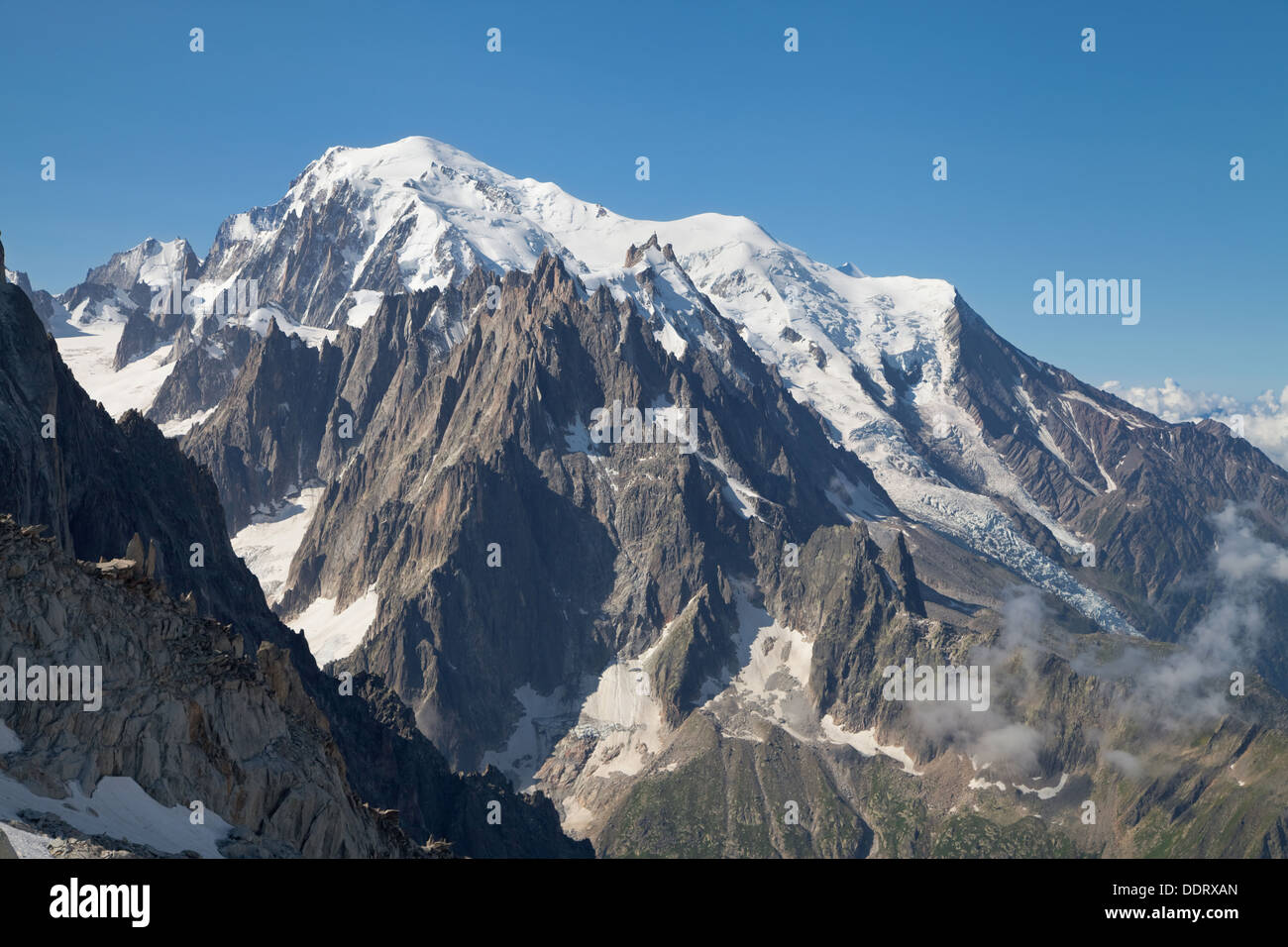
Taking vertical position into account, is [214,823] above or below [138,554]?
below

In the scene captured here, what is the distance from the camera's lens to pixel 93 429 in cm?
19812

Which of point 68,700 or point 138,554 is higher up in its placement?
point 138,554
